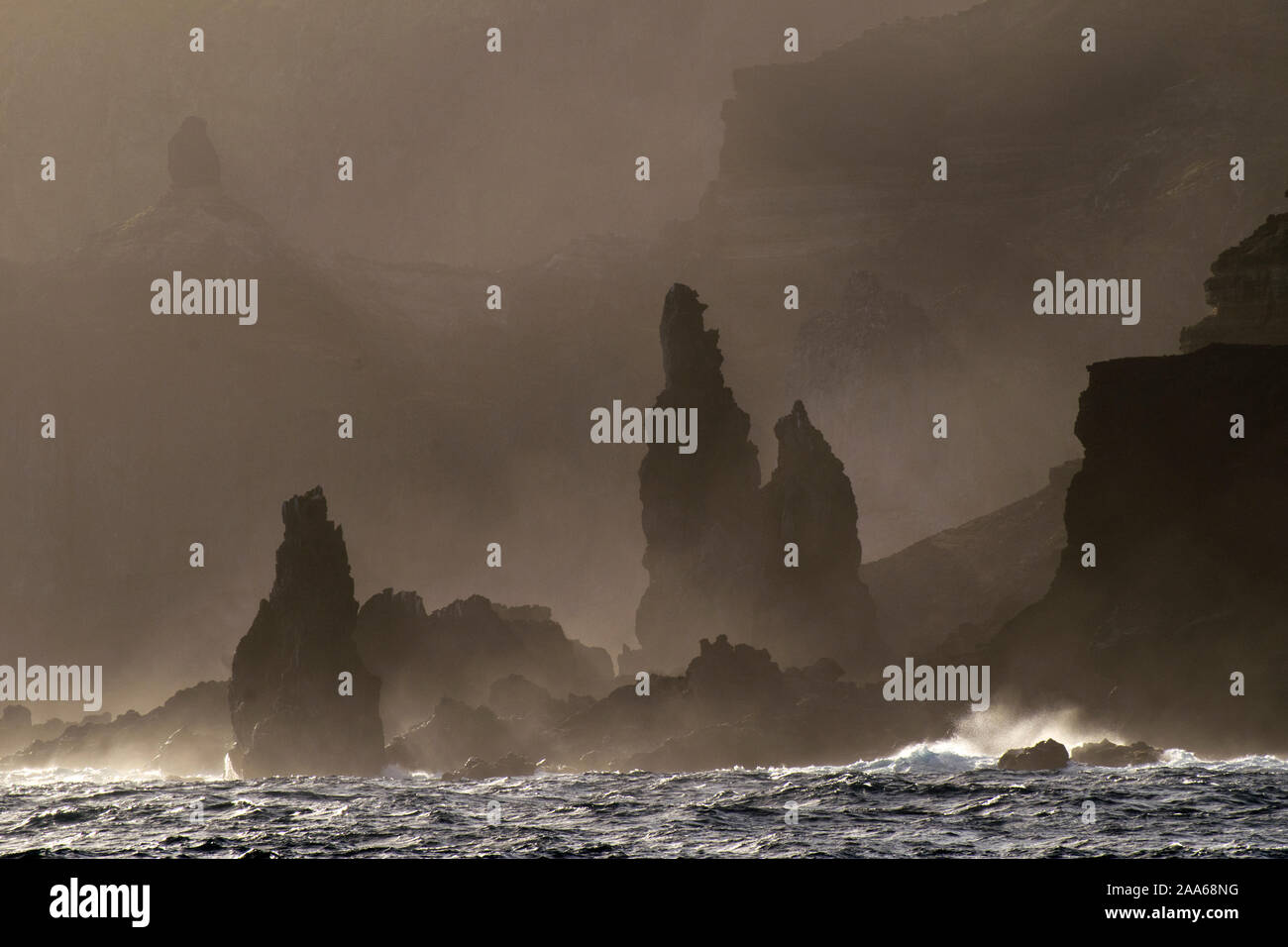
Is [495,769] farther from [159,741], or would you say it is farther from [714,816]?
[714,816]

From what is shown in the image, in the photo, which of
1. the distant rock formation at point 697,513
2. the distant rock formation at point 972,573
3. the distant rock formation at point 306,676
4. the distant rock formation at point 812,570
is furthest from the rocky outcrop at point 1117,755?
the distant rock formation at point 697,513

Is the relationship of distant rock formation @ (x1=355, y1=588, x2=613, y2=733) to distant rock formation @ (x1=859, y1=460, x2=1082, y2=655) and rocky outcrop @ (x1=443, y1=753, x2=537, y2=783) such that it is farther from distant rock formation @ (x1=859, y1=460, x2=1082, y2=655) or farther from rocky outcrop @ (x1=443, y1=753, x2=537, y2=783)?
distant rock formation @ (x1=859, y1=460, x2=1082, y2=655)

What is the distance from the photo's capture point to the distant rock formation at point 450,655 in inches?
5792

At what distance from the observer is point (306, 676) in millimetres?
118125

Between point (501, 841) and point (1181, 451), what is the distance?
6580cm

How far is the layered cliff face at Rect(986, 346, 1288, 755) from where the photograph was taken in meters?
102

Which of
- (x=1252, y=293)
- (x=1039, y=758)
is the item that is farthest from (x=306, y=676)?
(x=1252, y=293)

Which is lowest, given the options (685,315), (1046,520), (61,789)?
(61,789)

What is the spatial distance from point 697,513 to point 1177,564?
62.1 meters

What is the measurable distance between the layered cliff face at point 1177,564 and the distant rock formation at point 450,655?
174 feet

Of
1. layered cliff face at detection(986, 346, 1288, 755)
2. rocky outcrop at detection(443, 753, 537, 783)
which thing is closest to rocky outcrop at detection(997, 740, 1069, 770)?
layered cliff face at detection(986, 346, 1288, 755)
